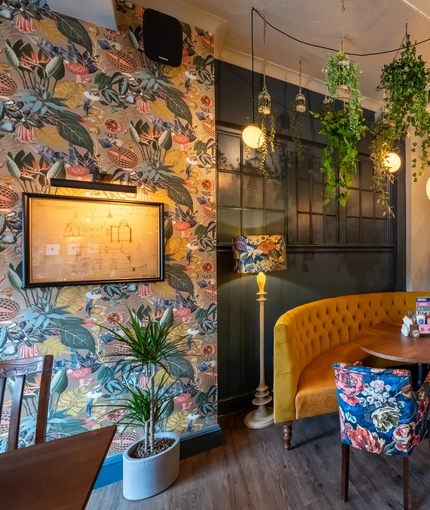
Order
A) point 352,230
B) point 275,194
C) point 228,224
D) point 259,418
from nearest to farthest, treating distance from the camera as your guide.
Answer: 1. point 259,418
2. point 228,224
3. point 275,194
4. point 352,230

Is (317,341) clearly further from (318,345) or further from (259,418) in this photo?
(259,418)

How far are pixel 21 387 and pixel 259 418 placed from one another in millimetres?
1899

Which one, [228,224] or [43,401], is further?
[228,224]

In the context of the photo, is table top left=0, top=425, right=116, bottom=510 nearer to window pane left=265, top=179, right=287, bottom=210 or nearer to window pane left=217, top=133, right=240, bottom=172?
window pane left=217, top=133, right=240, bottom=172

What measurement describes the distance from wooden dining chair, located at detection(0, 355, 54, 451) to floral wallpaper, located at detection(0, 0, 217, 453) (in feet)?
1.49

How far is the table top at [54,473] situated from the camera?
0.72m

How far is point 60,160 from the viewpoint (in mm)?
1610

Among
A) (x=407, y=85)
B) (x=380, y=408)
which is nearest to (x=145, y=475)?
(x=380, y=408)

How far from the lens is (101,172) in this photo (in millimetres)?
1703

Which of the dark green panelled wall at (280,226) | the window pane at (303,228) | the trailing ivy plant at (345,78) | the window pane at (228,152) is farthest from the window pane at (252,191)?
the trailing ivy plant at (345,78)

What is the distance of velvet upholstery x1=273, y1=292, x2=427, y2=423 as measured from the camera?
6.38 ft

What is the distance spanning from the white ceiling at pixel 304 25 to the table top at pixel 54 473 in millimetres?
2254

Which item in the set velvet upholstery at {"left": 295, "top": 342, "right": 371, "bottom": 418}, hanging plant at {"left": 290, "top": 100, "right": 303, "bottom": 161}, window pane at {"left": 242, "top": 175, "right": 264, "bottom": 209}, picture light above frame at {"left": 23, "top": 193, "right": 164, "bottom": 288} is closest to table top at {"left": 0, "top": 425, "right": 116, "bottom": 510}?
picture light above frame at {"left": 23, "top": 193, "right": 164, "bottom": 288}

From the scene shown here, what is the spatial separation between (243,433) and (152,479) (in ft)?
2.86
